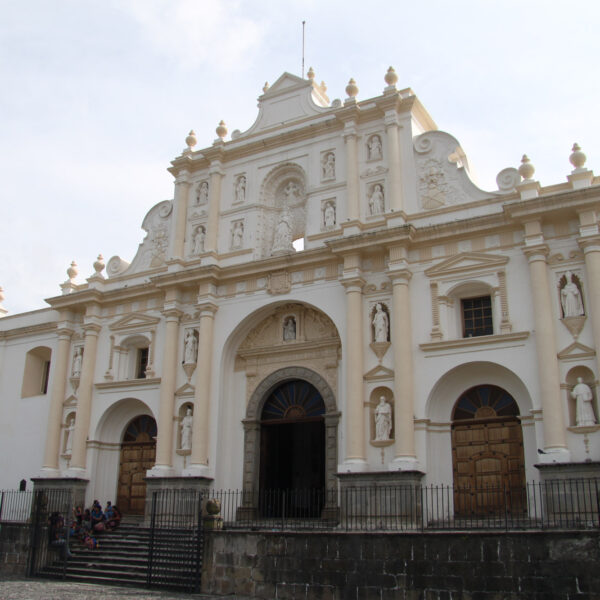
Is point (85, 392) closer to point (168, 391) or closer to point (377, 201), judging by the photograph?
point (168, 391)

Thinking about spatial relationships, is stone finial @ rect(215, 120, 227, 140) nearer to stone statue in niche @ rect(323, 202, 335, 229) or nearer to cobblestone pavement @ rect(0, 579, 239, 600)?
stone statue in niche @ rect(323, 202, 335, 229)

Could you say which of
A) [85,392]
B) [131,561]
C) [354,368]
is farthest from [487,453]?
[85,392]

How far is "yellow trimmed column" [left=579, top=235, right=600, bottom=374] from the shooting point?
1598cm

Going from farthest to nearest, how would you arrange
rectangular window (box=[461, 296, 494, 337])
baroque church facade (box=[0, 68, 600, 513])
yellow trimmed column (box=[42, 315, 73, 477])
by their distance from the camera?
yellow trimmed column (box=[42, 315, 73, 477]) < rectangular window (box=[461, 296, 494, 337]) < baroque church facade (box=[0, 68, 600, 513])

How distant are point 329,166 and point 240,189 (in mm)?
3279

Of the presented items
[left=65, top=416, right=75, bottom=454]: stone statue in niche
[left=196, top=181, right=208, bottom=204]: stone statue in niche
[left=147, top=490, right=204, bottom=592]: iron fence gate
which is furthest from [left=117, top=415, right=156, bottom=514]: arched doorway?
[left=196, top=181, right=208, bottom=204]: stone statue in niche

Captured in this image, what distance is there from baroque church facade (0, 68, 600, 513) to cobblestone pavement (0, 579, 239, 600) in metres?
4.71

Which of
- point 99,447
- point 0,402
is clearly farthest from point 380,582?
point 0,402

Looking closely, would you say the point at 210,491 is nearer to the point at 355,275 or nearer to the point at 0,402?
the point at 355,275

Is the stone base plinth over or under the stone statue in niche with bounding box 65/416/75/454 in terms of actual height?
under

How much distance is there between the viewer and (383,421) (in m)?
18.0

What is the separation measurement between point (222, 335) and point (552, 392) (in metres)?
9.79

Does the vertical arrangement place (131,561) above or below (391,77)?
below

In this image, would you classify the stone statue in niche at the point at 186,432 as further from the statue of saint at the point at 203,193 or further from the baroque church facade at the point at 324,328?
the statue of saint at the point at 203,193
